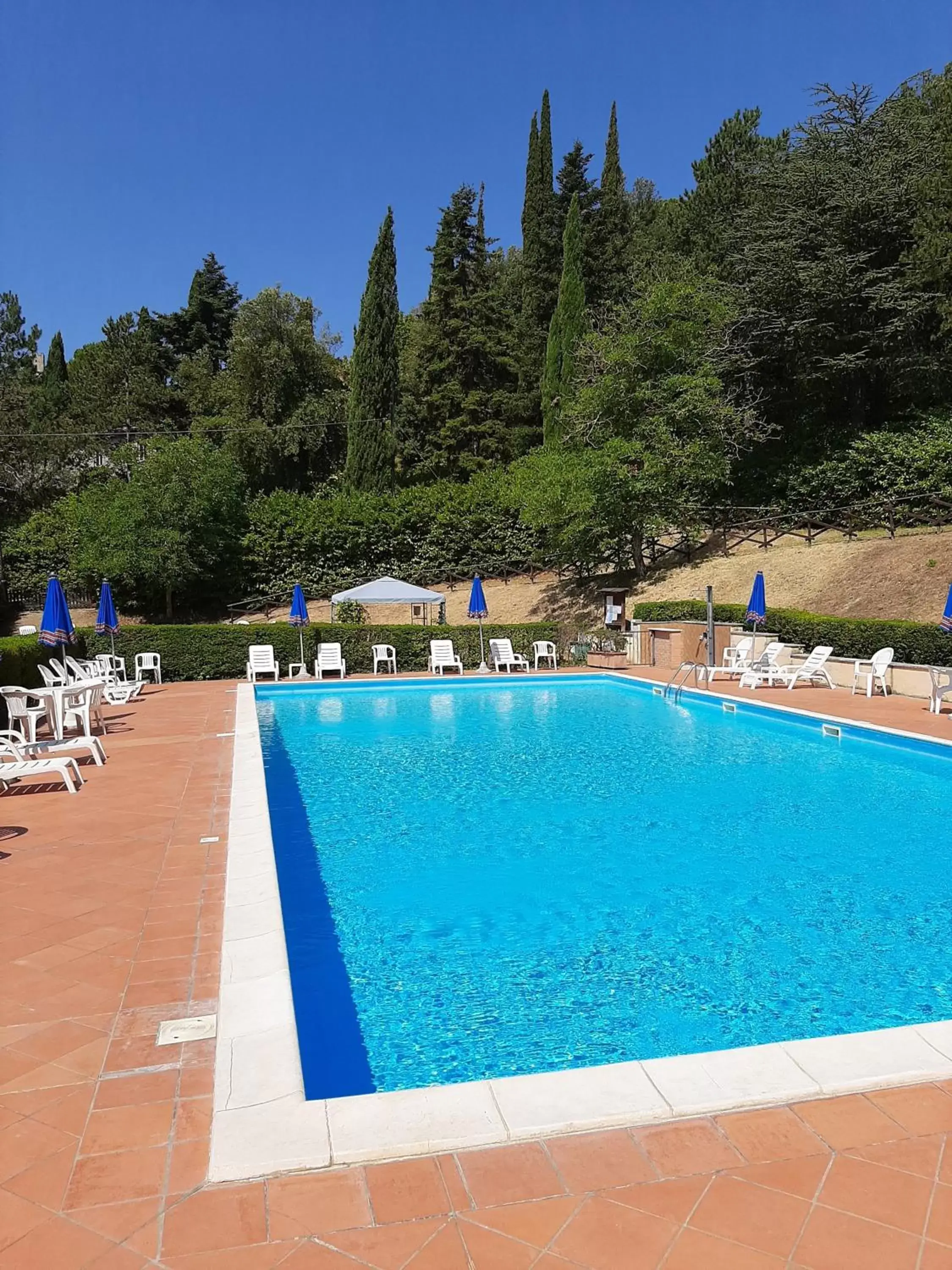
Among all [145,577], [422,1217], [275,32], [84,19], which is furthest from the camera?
[145,577]

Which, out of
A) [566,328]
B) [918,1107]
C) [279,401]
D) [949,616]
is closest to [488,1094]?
[918,1107]

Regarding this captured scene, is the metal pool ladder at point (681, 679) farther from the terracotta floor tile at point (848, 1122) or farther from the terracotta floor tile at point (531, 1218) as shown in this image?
the terracotta floor tile at point (531, 1218)

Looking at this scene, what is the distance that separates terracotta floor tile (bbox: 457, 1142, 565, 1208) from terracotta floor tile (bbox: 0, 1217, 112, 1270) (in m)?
0.95

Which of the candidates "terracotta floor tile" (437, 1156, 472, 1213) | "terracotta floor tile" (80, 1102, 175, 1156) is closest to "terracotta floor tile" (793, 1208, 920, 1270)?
"terracotta floor tile" (437, 1156, 472, 1213)

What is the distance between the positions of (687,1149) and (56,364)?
162 feet

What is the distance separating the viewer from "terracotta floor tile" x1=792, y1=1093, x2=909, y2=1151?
100 inches

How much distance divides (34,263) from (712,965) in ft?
59.1

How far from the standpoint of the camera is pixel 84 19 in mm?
11922

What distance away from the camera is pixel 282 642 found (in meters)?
18.5

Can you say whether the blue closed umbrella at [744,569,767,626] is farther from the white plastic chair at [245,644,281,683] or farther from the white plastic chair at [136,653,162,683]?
the white plastic chair at [136,653,162,683]

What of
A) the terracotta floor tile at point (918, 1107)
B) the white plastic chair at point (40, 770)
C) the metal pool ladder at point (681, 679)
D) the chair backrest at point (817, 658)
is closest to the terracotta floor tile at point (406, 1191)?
the terracotta floor tile at point (918, 1107)

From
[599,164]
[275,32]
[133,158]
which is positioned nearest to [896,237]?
[599,164]

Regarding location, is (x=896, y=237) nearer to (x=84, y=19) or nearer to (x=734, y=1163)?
(x=84, y=19)

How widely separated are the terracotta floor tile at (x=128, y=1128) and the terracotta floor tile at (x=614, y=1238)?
1.26 m
